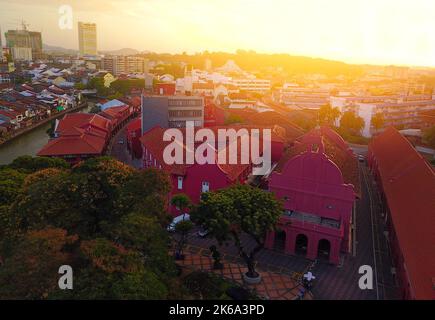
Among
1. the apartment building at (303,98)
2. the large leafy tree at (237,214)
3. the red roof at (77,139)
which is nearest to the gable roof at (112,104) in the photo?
the red roof at (77,139)

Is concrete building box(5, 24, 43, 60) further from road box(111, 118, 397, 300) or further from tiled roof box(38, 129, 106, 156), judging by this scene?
road box(111, 118, 397, 300)

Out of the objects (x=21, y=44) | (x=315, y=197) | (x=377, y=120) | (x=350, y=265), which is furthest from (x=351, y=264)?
(x=21, y=44)

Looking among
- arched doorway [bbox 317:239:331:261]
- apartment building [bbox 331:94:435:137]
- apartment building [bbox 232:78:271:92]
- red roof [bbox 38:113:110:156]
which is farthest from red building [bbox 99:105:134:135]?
apartment building [bbox 232:78:271:92]

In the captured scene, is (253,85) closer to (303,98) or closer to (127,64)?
(303,98)

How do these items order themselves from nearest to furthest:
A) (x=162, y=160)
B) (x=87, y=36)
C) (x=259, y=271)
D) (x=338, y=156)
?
(x=259, y=271), (x=162, y=160), (x=338, y=156), (x=87, y=36)

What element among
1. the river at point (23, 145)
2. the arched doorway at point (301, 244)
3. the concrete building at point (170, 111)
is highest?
the concrete building at point (170, 111)

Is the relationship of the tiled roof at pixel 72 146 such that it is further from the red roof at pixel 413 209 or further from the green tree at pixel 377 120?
the green tree at pixel 377 120
